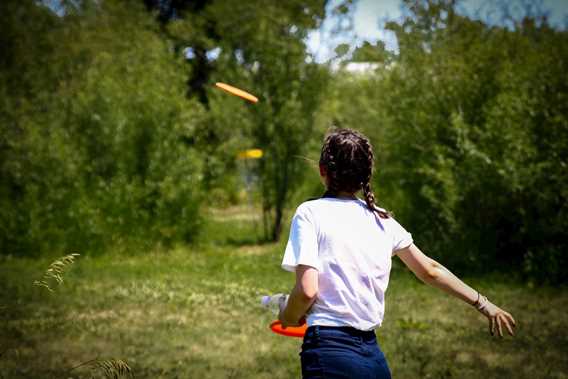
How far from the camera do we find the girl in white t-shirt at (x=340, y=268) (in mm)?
2542

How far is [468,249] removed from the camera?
1117cm

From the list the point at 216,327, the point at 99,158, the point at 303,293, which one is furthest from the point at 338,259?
the point at 99,158

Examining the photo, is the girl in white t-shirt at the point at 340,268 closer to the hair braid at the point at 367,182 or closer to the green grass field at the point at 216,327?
the hair braid at the point at 367,182

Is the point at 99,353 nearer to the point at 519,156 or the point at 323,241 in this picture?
the point at 323,241

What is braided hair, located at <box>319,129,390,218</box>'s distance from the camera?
2.69 metres

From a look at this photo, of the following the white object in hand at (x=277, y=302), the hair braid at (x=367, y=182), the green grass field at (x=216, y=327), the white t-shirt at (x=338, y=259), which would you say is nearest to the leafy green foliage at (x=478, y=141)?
the green grass field at (x=216, y=327)

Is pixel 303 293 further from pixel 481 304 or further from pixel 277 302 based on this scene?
pixel 481 304

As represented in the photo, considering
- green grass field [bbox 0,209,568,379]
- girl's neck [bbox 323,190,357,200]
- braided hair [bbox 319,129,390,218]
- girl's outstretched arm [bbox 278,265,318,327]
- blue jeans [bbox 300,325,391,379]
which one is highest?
braided hair [bbox 319,129,390,218]

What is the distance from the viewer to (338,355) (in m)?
2.56

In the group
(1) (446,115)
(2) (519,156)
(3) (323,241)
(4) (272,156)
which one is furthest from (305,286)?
(4) (272,156)

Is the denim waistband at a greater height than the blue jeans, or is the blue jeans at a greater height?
the denim waistband

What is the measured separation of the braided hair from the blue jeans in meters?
0.56

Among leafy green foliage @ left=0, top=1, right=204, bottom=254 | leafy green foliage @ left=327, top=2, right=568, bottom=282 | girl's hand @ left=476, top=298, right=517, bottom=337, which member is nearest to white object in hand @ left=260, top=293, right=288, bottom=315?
girl's hand @ left=476, top=298, right=517, bottom=337

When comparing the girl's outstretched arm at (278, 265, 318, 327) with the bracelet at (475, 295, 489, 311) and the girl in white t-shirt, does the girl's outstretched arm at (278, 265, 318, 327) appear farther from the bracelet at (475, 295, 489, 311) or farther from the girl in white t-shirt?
the bracelet at (475, 295, 489, 311)
